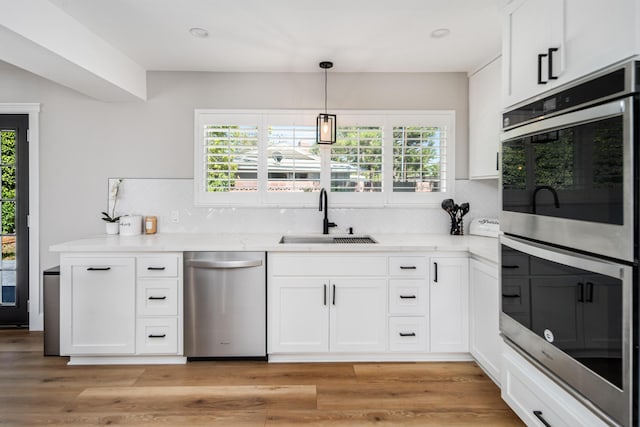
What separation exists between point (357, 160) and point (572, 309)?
223cm

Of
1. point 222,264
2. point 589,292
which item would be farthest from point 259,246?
point 589,292

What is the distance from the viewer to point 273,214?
3410 millimetres

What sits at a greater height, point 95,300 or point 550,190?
point 550,190

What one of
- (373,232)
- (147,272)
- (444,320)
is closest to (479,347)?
(444,320)

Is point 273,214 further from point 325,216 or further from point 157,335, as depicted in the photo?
point 157,335

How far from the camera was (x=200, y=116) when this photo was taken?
11.0 ft

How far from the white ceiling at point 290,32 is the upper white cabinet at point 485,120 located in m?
0.15

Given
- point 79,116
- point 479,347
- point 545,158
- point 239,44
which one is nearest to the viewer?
point 545,158

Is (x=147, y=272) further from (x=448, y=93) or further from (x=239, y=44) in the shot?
(x=448, y=93)

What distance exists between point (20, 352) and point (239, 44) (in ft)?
9.93

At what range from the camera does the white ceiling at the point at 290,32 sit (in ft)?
7.31

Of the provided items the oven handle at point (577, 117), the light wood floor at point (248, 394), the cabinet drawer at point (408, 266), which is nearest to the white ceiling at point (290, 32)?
the oven handle at point (577, 117)

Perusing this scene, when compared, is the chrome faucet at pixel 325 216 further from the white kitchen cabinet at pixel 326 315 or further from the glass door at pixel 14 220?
the glass door at pixel 14 220

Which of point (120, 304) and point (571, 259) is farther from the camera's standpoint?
point (120, 304)
